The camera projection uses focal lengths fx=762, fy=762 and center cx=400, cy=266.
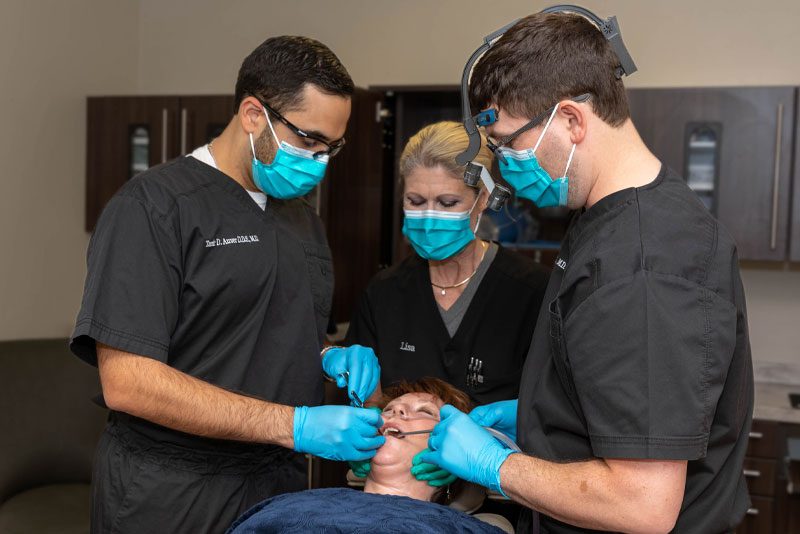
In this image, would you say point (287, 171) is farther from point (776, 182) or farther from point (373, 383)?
point (776, 182)

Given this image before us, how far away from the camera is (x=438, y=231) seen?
1.94 meters

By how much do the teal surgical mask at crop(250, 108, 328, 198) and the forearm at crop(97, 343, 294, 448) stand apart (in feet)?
1.48

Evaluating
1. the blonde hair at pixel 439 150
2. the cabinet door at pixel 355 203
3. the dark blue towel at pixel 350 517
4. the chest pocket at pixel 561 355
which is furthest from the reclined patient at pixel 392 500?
the cabinet door at pixel 355 203

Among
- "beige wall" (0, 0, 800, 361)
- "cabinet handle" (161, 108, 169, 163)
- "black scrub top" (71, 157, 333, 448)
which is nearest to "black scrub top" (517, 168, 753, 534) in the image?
"black scrub top" (71, 157, 333, 448)

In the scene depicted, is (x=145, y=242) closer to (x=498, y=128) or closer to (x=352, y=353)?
(x=352, y=353)

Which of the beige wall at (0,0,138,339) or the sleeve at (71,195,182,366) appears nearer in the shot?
the sleeve at (71,195,182,366)

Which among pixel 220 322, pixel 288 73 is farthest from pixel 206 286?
pixel 288 73

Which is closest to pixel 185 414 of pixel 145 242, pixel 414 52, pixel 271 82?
pixel 145 242

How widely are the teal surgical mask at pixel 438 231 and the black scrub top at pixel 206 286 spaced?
0.29m

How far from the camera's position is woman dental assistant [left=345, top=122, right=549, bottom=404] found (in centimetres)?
192

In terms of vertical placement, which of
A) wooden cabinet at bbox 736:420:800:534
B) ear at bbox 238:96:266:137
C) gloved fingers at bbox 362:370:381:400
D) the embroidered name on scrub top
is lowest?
wooden cabinet at bbox 736:420:800:534

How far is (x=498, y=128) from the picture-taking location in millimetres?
1250

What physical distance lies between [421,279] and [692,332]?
3.61ft

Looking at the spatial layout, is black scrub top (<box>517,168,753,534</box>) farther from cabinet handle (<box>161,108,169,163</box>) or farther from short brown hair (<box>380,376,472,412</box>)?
cabinet handle (<box>161,108,169,163</box>)
